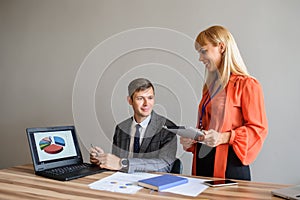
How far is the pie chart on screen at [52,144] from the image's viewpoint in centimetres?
174

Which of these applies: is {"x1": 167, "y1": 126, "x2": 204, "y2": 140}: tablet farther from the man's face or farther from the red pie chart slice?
the red pie chart slice

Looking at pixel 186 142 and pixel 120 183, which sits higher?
pixel 186 142

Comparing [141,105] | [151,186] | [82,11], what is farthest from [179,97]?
[82,11]

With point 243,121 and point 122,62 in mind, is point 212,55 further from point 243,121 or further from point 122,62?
point 122,62

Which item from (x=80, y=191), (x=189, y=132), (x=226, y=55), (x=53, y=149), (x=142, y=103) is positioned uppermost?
(x=226, y=55)

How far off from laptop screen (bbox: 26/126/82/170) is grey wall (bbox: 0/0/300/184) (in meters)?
0.36

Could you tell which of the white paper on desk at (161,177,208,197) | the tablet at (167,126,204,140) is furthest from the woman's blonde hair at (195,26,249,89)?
the white paper on desk at (161,177,208,197)

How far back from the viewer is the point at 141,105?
6.03 ft

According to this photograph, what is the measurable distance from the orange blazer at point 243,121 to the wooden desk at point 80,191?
0.65 ft

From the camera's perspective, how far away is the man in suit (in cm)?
172

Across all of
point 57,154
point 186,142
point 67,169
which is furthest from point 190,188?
point 57,154

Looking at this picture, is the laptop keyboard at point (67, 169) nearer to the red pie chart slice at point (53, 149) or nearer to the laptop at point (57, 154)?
the laptop at point (57, 154)

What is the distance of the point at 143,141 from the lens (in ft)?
5.95

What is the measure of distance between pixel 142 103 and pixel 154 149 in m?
0.26
